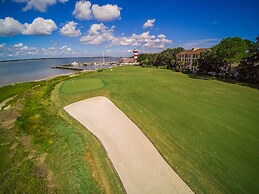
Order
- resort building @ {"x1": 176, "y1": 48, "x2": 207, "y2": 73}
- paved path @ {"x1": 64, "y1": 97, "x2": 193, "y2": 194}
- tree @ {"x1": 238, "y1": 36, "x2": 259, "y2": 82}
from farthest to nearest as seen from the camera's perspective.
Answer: resort building @ {"x1": 176, "y1": 48, "x2": 207, "y2": 73}, tree @ {"x1": 238, "y1": 36, "x2": 259, "y2": 82}, paved path @ {"x1": 64, "y1": 97, "x2": 193, "y2": 194}

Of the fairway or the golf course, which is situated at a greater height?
the fairway

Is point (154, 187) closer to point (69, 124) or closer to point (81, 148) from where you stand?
point (81, 148)

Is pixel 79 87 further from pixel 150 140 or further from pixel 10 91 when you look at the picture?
pixel 150 140

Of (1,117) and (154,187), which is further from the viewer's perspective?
(1,117)

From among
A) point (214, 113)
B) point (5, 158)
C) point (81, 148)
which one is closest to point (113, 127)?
point (81, 148)

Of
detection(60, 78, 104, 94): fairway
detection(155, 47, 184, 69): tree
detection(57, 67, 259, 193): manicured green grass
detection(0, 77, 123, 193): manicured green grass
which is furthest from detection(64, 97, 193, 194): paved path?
detection(155, 47, 184, 69): tree

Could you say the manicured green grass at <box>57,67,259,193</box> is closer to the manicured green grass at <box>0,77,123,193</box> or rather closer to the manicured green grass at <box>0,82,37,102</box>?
the manicured green grass at <box>0,77,123,193</box>

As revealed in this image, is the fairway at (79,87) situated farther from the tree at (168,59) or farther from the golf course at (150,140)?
the tree at (168,59)
